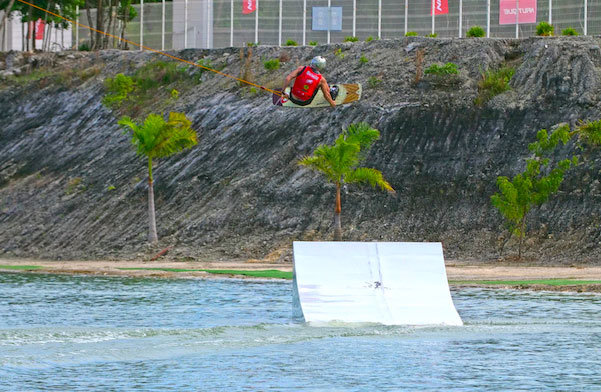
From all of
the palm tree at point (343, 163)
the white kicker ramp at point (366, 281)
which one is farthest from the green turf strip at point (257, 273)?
the white kicker ramp at point (366, 281)

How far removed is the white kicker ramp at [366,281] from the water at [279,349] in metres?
0.31

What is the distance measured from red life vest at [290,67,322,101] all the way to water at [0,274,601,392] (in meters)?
6.00

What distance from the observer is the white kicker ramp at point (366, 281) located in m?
23.2

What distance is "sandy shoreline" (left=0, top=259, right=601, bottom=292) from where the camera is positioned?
37125 mm

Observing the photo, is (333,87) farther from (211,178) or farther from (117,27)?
(117,27)

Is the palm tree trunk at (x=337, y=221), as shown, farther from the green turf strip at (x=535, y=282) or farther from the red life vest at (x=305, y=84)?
the red life vest at (x=305, y=84)

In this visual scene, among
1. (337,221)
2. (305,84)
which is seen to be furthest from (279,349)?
(337,221)

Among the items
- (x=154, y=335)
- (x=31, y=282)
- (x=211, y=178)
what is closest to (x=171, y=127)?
(x=211, y=178)

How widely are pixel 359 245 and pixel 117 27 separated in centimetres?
5256

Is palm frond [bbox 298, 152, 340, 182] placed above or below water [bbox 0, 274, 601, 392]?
above

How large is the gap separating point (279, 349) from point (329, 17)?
4319 cm

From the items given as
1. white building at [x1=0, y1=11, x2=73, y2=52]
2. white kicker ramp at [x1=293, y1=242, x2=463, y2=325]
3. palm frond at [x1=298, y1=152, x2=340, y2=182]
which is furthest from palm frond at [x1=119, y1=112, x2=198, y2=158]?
white kicker ramp at [x1=293, y1=242, x2=463, y2=325]

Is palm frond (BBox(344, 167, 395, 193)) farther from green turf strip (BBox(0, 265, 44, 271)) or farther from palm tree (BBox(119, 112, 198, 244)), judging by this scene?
green turf strip (BBox(0, 265, 44, 271))

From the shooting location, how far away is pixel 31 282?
39.5 metres
